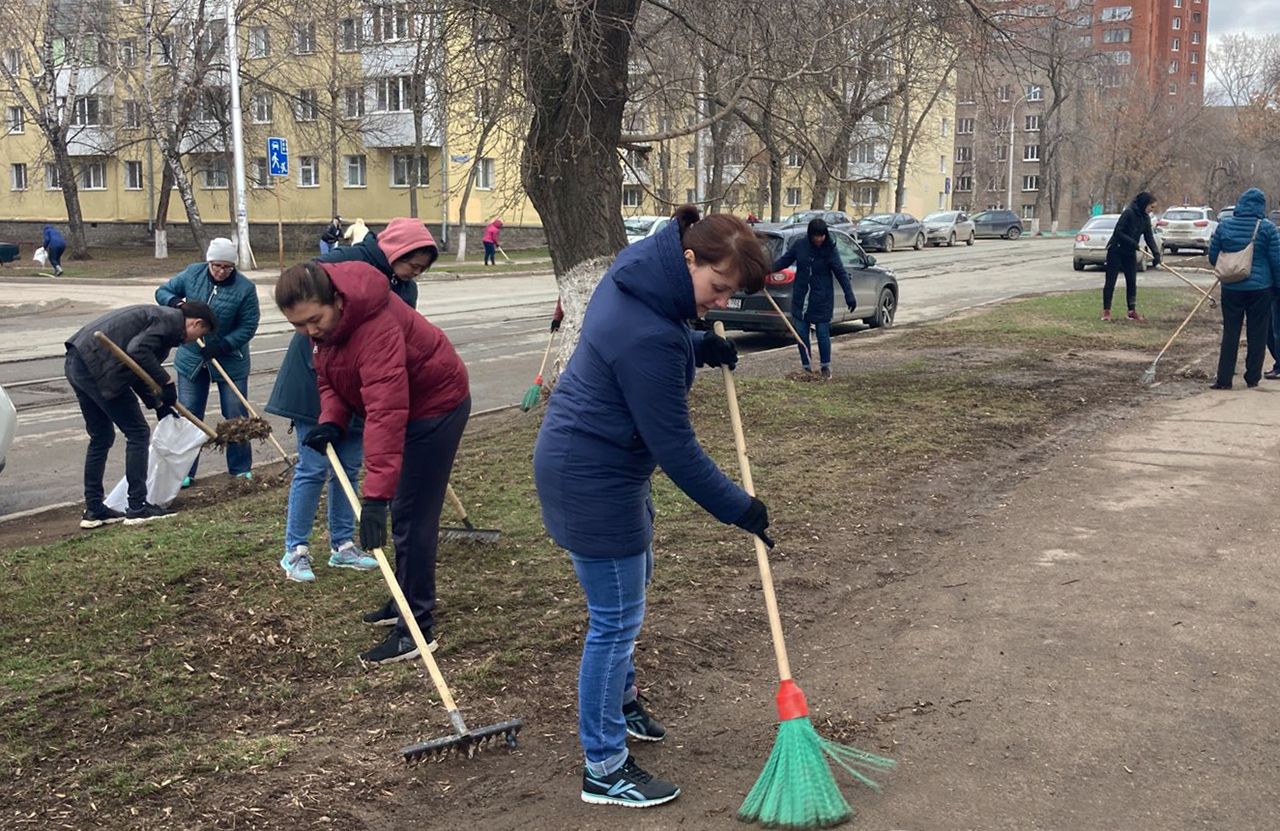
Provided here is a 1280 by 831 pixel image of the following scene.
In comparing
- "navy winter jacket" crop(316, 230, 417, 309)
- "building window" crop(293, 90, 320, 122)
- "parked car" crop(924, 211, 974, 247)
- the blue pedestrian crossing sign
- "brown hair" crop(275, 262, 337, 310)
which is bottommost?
"brown hair" crop(275, 262, 337, 310)

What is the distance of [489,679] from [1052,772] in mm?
2049

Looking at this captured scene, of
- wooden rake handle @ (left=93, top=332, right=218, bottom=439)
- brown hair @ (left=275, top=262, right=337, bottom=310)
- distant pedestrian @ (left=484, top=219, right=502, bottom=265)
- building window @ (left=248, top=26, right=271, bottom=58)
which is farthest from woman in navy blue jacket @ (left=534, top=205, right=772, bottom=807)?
building window @ (left=248, top=26, right=271, bottom=58)

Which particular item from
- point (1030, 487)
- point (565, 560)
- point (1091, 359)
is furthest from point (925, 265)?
point (565, 560)

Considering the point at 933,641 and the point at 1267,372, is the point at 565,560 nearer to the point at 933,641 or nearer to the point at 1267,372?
the point at 933,641

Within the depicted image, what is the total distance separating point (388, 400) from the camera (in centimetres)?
443

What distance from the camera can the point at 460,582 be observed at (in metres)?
5.64

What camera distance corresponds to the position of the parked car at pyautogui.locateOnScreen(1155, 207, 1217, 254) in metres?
36.7

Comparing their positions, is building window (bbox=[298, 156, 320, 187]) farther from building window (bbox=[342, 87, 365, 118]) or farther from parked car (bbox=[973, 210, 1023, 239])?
parked car (bbox=[973, 210, 1023, 239])

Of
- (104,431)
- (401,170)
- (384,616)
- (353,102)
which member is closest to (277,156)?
(353,102)

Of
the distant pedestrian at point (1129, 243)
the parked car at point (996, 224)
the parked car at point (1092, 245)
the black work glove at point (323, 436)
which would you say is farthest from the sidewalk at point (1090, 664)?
the parked car at point (996, 224)

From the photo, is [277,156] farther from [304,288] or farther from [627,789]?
[627,789]

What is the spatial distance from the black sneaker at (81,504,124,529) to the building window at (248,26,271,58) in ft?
104

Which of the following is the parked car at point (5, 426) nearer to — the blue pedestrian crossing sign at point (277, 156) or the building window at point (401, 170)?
the blue pedestrian crossing sign at point (277, 156)

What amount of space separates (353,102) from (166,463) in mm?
39532
